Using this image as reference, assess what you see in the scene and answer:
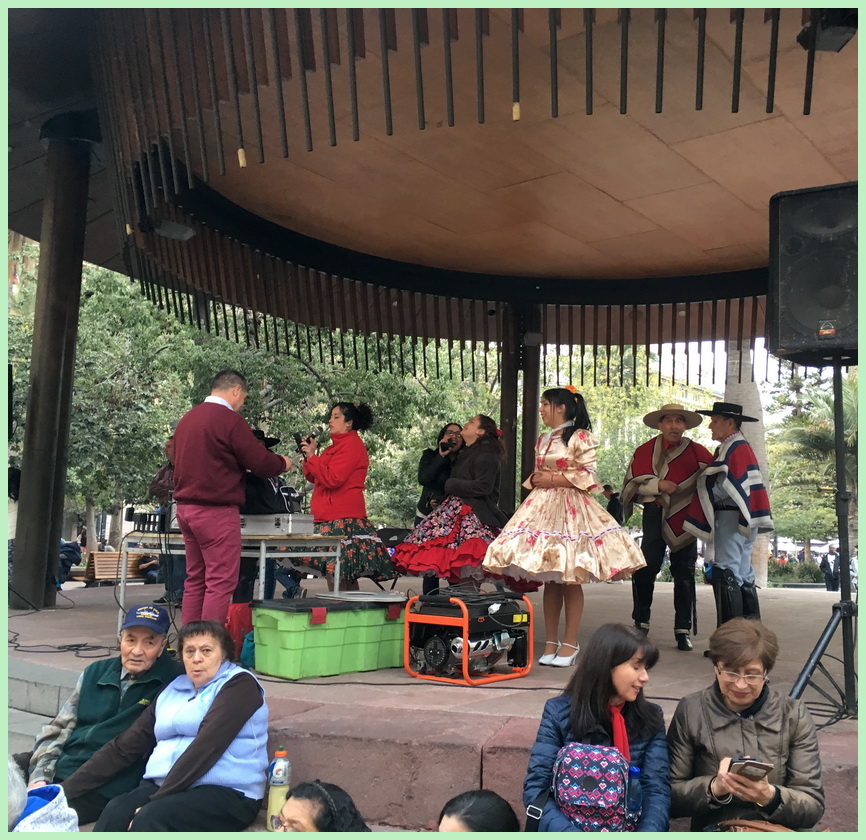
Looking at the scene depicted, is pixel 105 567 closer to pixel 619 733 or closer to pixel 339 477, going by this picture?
pixel 339 477

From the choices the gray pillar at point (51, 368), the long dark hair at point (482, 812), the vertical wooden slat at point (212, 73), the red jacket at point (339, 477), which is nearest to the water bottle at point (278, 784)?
the long dark hair at point (482, 812)

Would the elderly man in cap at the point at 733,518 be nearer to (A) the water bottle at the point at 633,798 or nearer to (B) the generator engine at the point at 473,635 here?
(B) the generator engine at the point at 473,635

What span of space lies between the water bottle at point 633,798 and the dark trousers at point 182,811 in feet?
4.88

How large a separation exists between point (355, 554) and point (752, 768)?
3.85 metres

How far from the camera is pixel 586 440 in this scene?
17.5 ft

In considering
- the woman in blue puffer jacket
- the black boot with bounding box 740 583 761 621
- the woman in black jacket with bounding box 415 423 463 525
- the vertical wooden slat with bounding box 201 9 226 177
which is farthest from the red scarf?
the woman in black jacket with bounding box 415 423 463 525

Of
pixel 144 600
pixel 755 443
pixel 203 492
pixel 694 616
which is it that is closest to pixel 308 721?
pixel 203 492

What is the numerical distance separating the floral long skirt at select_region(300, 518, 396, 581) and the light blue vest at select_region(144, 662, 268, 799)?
8.46 feet

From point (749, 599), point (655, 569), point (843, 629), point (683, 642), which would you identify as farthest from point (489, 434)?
point (843, 629)

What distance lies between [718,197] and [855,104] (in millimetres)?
1577

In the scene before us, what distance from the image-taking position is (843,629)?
13.5ft

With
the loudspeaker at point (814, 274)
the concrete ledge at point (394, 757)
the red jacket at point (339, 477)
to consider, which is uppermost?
the loudspeaker at point (814, 274)

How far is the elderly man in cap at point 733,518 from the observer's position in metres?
5.61

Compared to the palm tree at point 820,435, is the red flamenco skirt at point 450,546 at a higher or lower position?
lower
